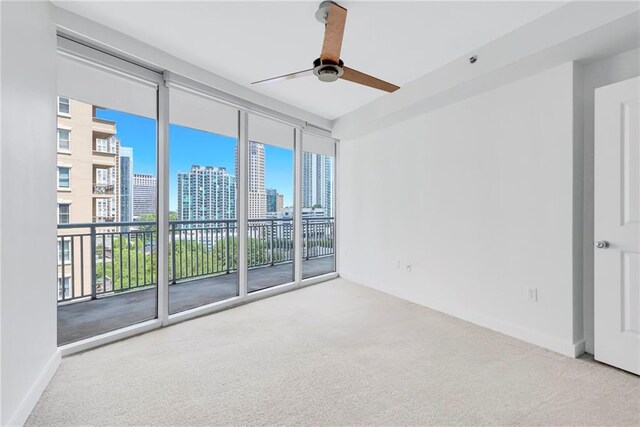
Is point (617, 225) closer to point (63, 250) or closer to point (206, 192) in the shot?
point (206, 192)

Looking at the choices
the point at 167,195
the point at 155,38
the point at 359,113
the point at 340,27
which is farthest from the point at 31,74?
the point at 359,113

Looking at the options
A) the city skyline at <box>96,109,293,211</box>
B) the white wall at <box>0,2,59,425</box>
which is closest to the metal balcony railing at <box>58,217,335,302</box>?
the city skyline at <box>96,109,293,211</box>

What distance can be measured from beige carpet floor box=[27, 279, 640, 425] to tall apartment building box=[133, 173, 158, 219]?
4.36 ft

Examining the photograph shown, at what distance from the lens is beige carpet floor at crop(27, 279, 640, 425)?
1.69m

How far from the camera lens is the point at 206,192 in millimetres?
4078

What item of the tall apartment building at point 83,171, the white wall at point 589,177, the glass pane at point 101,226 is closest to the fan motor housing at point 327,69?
the glass pane at point 101,226

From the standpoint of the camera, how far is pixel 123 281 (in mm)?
3941

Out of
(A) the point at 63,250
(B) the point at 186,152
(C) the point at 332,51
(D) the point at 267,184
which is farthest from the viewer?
(D) the point at 267,184

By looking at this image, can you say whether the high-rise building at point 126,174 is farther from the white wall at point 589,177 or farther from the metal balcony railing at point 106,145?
the white wall at point 589,177

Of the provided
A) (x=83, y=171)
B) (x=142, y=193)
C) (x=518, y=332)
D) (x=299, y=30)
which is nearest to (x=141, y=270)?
(x=142, y=193)

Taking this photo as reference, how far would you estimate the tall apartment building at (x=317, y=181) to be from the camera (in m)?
4.73

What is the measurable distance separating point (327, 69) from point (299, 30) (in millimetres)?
701

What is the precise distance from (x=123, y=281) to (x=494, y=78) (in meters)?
4.70

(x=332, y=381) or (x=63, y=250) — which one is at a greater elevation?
(x=63, y=250)
